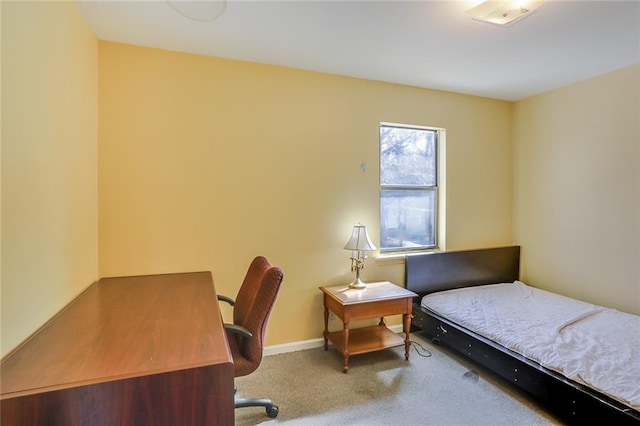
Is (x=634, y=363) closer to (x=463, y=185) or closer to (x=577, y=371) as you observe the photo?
(x=577, y=371)

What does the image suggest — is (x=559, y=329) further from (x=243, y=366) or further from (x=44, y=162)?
(x=44, y=162)

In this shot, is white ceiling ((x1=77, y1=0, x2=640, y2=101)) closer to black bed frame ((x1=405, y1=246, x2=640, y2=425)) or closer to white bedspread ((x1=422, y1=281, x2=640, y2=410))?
black bed frame ((x1=405, y1=246, x2=640, y2=425))

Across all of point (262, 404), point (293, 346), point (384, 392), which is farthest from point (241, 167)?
point (384, 392)

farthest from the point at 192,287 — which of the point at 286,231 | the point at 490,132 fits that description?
the point at 490,132

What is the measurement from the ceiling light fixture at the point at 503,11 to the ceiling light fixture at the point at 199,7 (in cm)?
147

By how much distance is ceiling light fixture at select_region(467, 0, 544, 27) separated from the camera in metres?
1.90

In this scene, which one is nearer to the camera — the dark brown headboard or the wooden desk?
the wooden desk

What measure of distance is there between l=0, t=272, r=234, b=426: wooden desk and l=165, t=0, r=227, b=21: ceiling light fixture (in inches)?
63.9

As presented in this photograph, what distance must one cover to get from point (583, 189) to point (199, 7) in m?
3.66

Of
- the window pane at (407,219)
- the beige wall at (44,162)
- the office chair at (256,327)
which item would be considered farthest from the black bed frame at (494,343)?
the beige wall at (44,162)

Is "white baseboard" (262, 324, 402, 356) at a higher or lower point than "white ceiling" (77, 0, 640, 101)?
lower

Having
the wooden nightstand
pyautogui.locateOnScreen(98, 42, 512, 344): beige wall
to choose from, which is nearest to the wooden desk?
pyautogui.locateOnScreen(98, 42, 512, 344): beige wall

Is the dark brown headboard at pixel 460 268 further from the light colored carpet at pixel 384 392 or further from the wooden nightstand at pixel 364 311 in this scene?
the light colored carpet at pixel 384 392

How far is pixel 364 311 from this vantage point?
263cm
